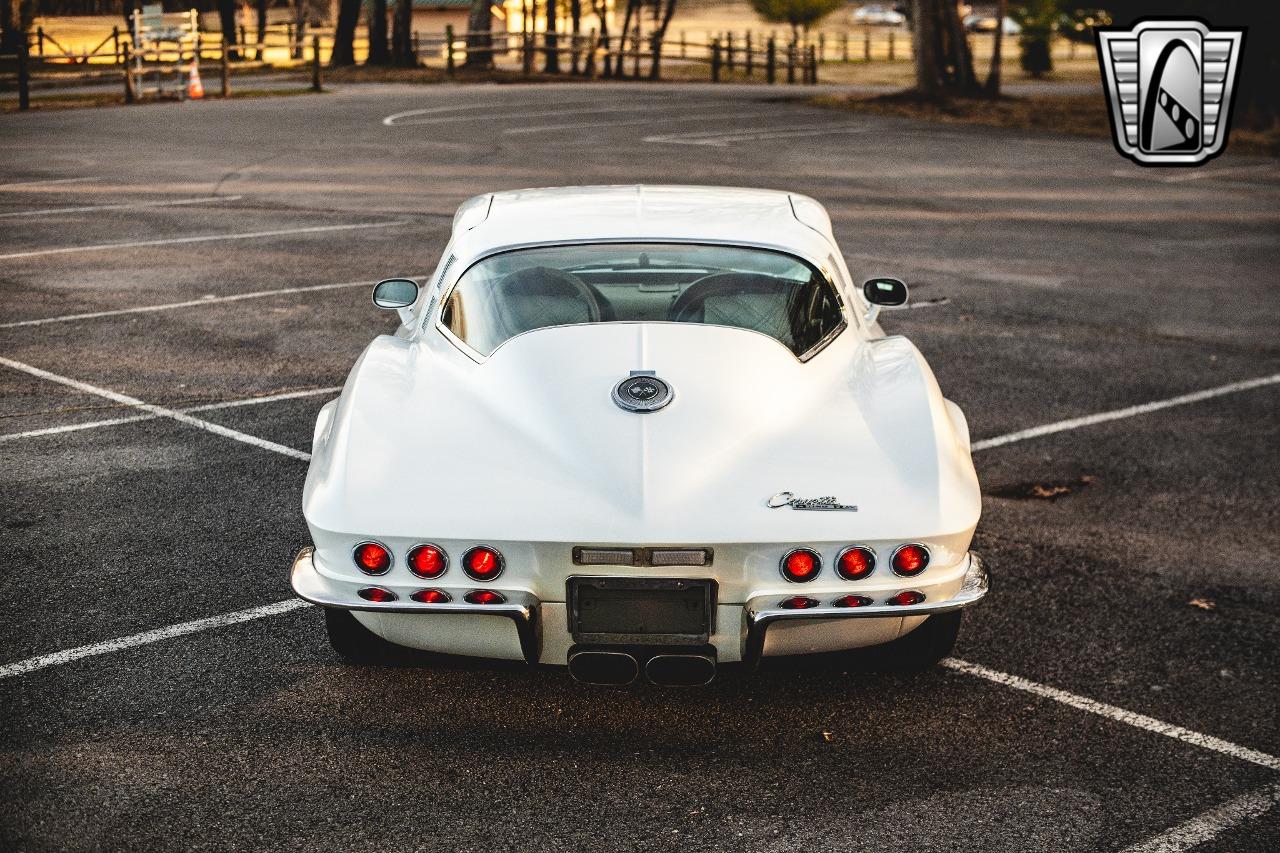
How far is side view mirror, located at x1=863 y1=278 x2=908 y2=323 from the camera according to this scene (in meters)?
6.07

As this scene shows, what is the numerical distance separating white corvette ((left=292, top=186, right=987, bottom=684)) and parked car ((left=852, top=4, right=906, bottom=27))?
9061cm

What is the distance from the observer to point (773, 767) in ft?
14.0

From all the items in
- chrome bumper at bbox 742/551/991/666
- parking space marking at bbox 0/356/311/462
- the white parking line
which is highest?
chrome bumper at bbox 742/551/991/666

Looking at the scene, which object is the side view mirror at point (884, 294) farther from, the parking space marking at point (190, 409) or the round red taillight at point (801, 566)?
the parking space marking at point (190, 409)

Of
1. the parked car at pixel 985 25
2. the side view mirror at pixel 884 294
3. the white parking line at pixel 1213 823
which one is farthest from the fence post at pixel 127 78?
the parked car at pixel 985 25

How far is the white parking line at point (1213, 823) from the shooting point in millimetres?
3865

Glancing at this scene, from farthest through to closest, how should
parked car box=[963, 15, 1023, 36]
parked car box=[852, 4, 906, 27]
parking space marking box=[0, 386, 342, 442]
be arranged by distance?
parked car box=[852, 4, 906, 27]
parked car box=[963, 15, 1023, 36]
parking space marking box=[0, 386, 342, 442]

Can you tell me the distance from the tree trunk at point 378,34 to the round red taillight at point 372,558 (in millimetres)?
40767

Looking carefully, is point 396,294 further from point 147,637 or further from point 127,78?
point 127,78

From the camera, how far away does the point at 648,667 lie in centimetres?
408

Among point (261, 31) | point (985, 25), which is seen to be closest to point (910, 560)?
point (261, 31)

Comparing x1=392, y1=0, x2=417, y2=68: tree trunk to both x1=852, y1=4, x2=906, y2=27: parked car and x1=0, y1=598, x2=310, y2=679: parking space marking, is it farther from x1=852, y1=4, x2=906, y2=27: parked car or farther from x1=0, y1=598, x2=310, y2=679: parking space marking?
x1=852, y1=4, x2=906, y2=27: parked car

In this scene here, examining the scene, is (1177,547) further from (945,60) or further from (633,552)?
(945,60)

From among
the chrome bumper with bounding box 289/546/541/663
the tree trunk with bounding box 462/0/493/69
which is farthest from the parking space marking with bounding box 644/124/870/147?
the chrome bumper with bounding box 289/546/541/663
